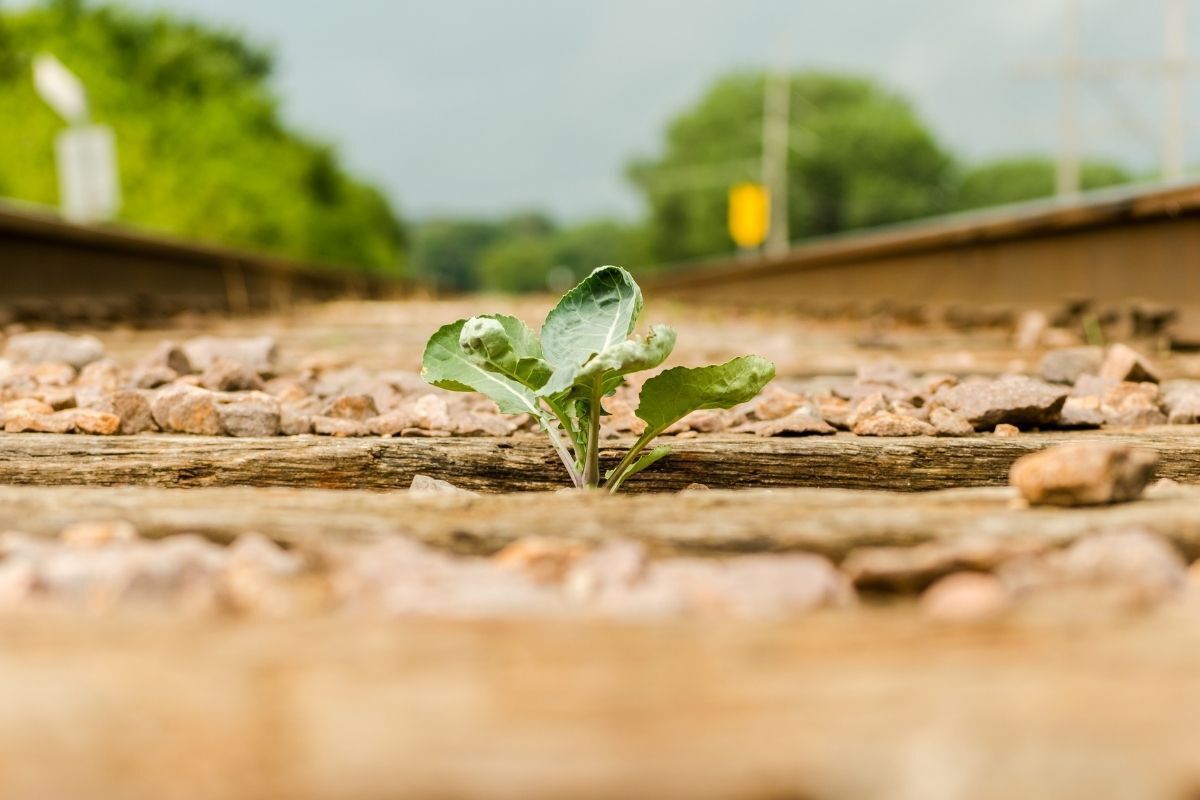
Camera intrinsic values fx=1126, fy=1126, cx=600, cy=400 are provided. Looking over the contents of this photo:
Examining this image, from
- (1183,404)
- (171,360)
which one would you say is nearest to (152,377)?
(171,360)

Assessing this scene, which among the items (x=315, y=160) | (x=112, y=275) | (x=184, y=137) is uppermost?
(x=315, y=160)

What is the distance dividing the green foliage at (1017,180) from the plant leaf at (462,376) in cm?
5965

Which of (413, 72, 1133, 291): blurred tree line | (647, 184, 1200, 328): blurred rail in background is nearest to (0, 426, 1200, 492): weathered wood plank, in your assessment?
(647, 184, 1200, 328): blurred rail in background

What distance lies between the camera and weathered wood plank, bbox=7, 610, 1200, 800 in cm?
65

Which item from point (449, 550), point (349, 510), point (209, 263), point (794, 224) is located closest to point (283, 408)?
point (349, 510)

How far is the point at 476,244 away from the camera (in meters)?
146

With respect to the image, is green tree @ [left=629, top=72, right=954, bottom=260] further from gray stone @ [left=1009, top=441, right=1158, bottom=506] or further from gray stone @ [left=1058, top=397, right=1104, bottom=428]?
gray stone @ [left=1009, top=441, right=1158, bottom=506]

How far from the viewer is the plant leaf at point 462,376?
1647 mm

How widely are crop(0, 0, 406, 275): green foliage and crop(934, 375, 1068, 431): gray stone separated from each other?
50.0 feet

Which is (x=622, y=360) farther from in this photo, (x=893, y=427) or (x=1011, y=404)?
(x=1011, y=404)

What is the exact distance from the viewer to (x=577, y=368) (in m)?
1.52

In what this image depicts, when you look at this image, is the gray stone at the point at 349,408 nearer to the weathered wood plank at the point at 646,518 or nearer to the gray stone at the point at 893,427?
the weathered wood plank at the point at 646,518

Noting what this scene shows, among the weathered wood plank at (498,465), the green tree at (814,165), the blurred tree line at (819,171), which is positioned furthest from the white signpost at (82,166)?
the green tree at (814,165)

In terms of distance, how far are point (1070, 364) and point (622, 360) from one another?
1751 mm
